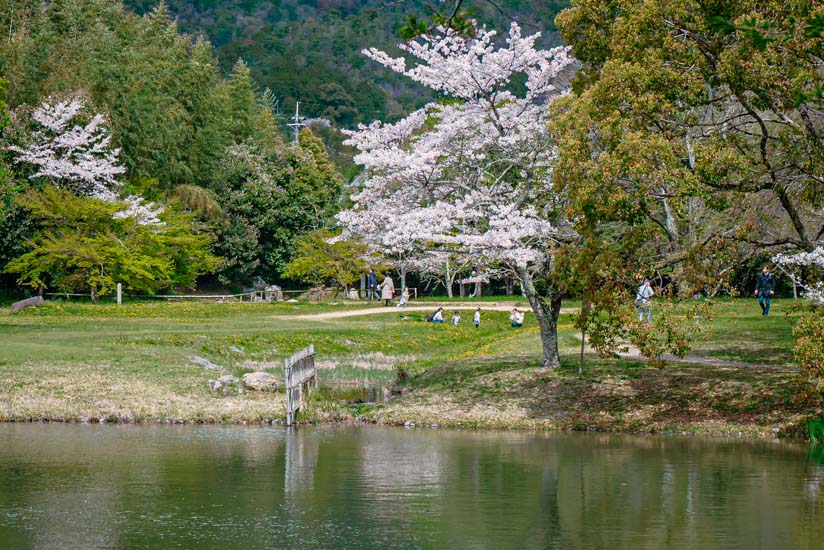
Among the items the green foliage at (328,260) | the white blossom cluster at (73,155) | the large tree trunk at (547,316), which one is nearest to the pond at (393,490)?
the large tree trunk at (547,316)

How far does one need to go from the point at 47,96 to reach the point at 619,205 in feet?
136

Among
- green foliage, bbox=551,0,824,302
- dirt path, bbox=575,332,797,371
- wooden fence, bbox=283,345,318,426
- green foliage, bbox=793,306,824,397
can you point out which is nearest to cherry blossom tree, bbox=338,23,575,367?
green foliage, bbox=551,0,824,302

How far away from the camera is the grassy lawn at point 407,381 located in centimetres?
2058

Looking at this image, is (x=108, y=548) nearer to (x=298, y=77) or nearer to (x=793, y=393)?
(x=793, y=393)

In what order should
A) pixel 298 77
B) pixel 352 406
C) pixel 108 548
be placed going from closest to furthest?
1. pixel 108 548
2. pixel 352 406
3. pixel 298 77

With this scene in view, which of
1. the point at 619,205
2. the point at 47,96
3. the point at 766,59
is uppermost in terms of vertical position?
the point at 47,96

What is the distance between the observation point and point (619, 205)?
1823cm

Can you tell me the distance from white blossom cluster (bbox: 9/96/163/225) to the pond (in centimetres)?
3306

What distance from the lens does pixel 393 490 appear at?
1370 centimetres

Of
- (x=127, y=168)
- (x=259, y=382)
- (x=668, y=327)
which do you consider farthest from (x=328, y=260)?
(x=668, y=327)

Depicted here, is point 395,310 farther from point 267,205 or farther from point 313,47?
point 313,47

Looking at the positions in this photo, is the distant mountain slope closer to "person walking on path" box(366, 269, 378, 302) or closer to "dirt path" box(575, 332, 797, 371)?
"person walking on path" box(366, 269, 378, 302)

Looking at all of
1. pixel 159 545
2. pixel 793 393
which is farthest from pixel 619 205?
pixel 159 545

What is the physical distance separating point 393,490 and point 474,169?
40.2ft
